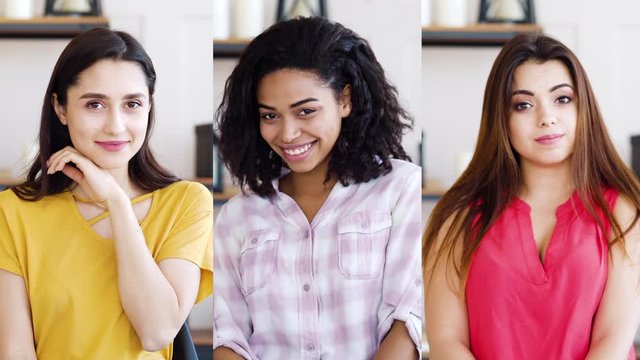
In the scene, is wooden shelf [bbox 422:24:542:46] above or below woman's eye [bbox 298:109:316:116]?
above

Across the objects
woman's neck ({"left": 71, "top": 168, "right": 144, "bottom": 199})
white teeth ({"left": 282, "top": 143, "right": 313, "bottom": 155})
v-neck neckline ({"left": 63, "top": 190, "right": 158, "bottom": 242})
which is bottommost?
v-neck neckline ({"left": 63, "top": 190, "right": 158, "bottom": 242})

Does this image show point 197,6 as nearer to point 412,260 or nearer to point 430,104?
point 430,104

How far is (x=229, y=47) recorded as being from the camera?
113 centimetres

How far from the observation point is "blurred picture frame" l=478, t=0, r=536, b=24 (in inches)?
46.3

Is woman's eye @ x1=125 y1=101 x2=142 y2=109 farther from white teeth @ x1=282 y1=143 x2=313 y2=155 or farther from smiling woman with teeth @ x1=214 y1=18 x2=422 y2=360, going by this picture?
white teeth @ x1=282 y1=143 x2=313 y2=155

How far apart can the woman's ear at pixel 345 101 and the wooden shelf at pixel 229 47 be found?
0.17 metres

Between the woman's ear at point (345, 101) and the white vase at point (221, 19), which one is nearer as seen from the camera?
the woman's ear at point (345, 101)

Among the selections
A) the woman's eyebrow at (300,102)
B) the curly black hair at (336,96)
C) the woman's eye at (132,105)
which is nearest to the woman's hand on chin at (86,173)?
the woman's eye at (132,105)

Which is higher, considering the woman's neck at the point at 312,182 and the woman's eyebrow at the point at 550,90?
the woman's eyebrow at the point at 550,90

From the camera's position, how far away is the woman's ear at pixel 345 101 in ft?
3.43

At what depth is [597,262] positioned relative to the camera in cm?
110

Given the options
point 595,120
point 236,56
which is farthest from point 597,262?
point 236,56

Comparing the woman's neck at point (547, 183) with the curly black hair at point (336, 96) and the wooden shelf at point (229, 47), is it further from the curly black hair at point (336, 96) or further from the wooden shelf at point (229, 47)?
the wooden shelf at point (229, 47)

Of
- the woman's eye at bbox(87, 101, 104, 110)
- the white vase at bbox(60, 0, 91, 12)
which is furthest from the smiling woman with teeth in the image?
the white vase at bbox(60, 0, 91, 12)
